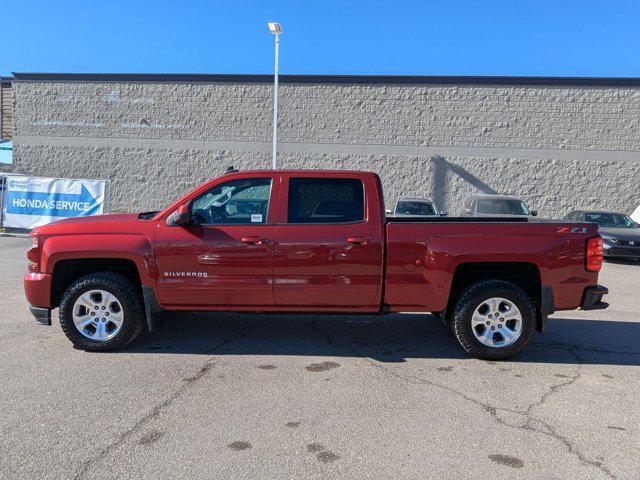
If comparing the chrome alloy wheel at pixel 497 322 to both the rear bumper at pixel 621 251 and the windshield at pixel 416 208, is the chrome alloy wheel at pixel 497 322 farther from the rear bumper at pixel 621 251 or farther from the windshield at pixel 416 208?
the windshield at pixel 416 208

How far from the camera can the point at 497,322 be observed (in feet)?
16.4

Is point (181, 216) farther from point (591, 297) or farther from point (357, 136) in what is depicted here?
point (357, 136)

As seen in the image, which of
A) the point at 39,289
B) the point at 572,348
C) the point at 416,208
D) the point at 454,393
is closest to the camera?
the point at 454,393

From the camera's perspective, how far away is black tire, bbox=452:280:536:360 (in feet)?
16.3

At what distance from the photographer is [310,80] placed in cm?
2080

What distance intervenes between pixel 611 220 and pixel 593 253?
11.0 meters

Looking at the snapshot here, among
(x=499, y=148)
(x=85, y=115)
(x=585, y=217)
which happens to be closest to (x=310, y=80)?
(x=499, y=148)

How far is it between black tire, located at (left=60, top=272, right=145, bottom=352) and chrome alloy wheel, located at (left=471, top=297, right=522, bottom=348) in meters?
3.44

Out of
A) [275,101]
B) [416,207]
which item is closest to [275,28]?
[275,101]

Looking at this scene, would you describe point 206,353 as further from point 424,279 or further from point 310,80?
point 310,80

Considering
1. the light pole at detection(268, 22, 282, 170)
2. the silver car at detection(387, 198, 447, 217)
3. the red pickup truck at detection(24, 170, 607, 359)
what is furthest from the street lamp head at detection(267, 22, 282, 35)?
the red pickup truck at detection(24, 170, 607, 359)

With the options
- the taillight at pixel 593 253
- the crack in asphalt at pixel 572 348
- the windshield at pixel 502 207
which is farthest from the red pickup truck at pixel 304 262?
the windshield at pixel 502 207

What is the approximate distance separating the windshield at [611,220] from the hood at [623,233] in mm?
383

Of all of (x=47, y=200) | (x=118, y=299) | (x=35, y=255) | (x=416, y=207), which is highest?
(x=416, y=207)
